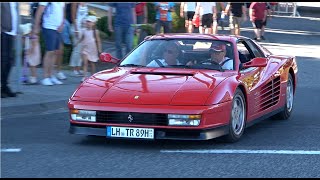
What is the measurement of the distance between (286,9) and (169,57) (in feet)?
83.7

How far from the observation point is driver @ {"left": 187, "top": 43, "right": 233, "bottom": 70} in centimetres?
977

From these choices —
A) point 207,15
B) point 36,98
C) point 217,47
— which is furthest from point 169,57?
point 207,15

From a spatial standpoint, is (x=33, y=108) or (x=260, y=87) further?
(x=33, y=108)

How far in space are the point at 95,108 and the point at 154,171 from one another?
148 centimetres

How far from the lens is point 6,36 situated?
11906 mm

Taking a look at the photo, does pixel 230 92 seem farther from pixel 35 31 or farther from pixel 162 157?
pixel 35 31

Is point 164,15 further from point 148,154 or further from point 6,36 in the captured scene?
point 148,154

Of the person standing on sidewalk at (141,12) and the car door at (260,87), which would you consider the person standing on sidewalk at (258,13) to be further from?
the car door at (260,87)

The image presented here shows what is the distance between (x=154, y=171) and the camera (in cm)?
747

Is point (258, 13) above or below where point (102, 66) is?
above

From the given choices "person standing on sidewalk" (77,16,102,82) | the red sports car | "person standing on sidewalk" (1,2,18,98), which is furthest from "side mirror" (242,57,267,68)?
"person standing on sidewalk" (77,16,102,82)

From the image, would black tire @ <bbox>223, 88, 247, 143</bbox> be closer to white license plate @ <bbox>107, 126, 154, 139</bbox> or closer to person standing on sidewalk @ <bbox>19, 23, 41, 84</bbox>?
white license plate @ <bbox>107, 126, 154, 139</bbox>

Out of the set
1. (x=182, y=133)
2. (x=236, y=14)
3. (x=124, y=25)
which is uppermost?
(x=124, y=25)

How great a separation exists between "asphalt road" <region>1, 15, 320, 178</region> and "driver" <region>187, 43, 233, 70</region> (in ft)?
3.11
